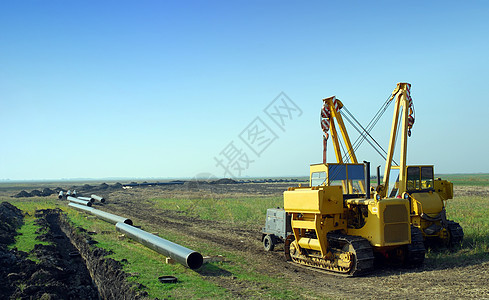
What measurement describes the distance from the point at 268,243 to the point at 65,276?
8.43 meters

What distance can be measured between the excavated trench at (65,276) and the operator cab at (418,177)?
11.6 metres

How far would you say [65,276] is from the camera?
13.8 metres

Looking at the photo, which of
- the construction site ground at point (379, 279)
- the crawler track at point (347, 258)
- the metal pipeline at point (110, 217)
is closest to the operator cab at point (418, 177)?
the construction site ground at point (379, 279)

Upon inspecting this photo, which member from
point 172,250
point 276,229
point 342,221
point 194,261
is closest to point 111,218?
point 172,250

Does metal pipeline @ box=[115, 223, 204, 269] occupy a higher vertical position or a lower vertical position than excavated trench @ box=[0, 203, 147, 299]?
higher

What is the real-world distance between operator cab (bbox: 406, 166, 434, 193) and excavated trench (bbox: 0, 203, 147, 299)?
38.2ft

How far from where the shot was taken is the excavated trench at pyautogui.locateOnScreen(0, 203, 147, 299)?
1139 centimetres

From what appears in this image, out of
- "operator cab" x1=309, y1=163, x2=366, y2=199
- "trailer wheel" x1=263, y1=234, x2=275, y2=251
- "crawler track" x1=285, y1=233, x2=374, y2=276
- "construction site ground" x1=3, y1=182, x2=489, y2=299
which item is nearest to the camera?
"construction site ground" x1=3, y1=182, x2=489, y2=299

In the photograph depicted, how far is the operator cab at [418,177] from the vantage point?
16188 millimetres

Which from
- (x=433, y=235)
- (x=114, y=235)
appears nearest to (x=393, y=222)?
(x=433, y=235)

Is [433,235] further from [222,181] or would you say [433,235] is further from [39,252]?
[222,181]

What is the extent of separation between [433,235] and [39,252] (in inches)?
647

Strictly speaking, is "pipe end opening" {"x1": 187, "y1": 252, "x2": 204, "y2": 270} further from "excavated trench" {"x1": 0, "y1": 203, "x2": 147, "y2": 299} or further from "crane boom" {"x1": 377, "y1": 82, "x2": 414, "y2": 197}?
"crane boom" {"x1": 377, "y1": 82, "x2": 414, "y2": 197}

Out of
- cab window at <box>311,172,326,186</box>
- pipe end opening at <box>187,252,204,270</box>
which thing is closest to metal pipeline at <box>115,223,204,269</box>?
pipe end opening at <box>187,252,204,270</box>
